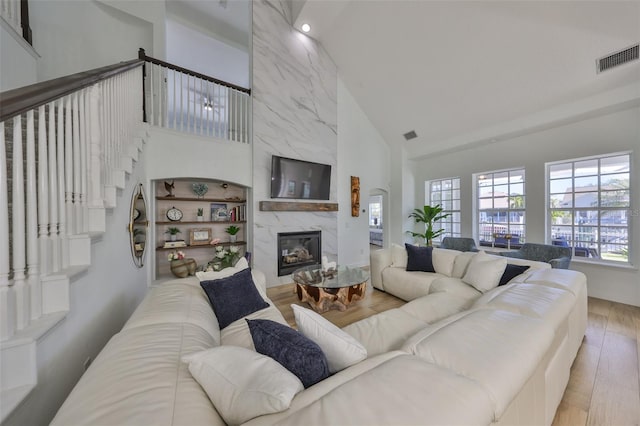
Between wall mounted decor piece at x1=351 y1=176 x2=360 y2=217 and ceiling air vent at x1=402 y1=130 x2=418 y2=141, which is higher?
ceiling air vent at x1=402 y1=130 x2=418 y2=141

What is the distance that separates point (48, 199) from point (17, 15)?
322 cm

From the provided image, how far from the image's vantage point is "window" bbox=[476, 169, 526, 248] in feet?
14.5

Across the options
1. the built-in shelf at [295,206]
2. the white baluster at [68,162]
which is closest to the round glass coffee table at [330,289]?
the built-in shelf at [295,206]

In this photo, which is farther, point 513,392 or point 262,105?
point 262,105

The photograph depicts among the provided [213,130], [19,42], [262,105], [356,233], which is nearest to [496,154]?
[356,233]

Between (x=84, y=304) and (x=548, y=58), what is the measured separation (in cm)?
551

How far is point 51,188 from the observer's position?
1022mm

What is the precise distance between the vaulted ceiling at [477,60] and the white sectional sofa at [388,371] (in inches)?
123

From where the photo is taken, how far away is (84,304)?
4.41 feet

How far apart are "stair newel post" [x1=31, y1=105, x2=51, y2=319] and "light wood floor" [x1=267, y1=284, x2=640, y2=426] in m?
2.17

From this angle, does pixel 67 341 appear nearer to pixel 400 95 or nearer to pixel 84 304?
pixel 84 304

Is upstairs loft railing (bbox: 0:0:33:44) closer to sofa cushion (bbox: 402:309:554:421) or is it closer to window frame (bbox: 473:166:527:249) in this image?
sofa cushion (bbox: 402:309:554:421)

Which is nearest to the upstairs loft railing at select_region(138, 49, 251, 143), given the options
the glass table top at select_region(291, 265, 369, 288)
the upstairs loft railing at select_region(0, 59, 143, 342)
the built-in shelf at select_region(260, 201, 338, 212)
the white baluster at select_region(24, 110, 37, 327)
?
the built-in shelf at select_region(260, 201, 338, 212)

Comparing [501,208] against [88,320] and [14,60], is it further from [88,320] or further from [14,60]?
[14,60]
